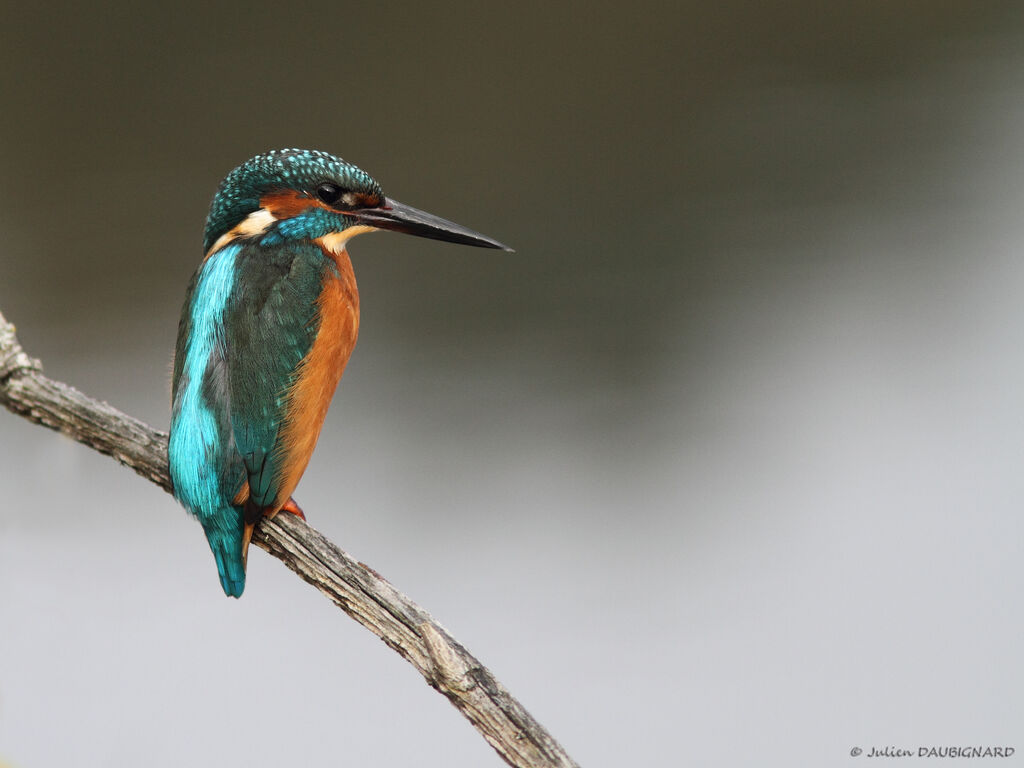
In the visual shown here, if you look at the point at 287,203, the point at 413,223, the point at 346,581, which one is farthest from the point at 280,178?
the point at 346,581

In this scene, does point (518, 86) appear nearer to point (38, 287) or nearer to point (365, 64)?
point (365, 64)

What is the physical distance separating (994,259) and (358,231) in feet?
11.4

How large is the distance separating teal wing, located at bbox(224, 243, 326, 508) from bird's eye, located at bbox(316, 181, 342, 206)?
4.6 inches

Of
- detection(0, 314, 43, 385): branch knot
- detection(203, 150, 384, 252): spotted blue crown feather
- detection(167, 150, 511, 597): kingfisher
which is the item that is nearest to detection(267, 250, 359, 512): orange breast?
detection(167, 150, 511, 597): kingfisher

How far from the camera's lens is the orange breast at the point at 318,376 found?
76.7 inches

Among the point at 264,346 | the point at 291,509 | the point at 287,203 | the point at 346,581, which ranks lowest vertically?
the point at 346,581

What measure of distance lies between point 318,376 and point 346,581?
381 millimetres

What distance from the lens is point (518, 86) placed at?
4.97 m

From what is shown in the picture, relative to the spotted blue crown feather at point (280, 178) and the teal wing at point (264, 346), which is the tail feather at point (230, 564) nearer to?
the teal wing at point (264, 346)

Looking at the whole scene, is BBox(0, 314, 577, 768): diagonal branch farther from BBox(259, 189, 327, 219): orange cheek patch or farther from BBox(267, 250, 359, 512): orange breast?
BBox(259, 189, 327, 219): orange cheek patch

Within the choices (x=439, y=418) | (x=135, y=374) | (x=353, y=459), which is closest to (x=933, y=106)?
(x=439, y=418)

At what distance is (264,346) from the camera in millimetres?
1932

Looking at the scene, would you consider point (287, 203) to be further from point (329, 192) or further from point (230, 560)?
point (230, 560)

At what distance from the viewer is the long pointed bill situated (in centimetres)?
204
